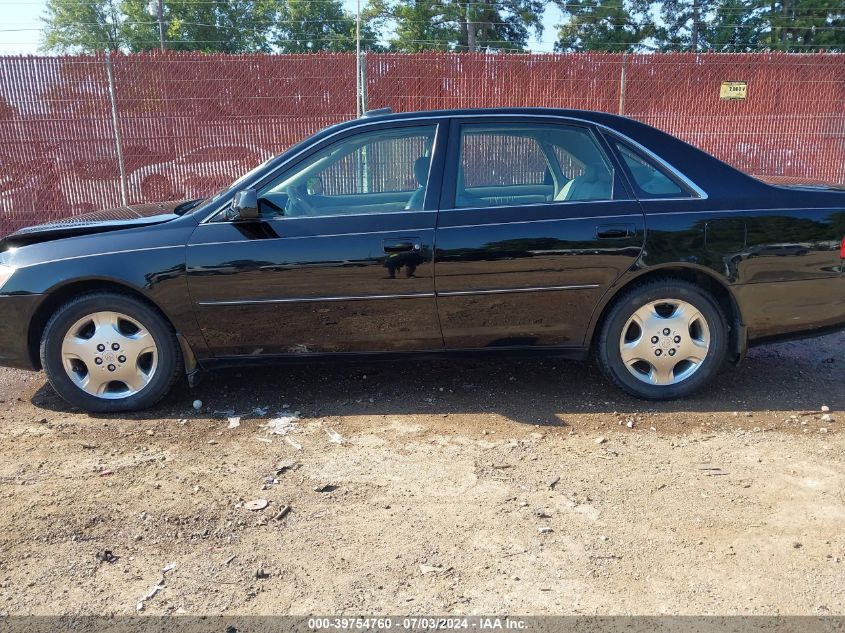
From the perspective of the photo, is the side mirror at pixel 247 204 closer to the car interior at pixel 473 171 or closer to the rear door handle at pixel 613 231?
the car interior at pixel 473 171

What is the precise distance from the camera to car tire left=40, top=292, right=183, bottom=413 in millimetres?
3795

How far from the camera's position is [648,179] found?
384cm

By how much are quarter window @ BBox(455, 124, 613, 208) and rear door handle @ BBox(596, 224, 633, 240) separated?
0.63 ft

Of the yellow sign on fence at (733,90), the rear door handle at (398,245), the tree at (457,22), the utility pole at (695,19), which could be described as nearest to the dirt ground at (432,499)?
the rear door handle at (398,245)

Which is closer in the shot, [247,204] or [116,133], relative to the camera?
[247,204]

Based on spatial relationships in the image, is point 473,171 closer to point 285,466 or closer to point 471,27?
point 285,466

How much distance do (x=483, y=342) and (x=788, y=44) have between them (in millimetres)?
31362

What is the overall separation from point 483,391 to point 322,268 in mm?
1292

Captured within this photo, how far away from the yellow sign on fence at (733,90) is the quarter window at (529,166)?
7.43 meters

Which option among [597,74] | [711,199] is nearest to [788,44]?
[597,74]

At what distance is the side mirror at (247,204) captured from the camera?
3.60m

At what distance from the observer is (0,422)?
393cm

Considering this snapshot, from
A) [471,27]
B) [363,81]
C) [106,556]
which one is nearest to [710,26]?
[471,27]

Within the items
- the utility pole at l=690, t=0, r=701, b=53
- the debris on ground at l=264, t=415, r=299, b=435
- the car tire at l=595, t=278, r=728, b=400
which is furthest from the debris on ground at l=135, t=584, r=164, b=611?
the utility pole at l=690, t=0, r=701, b=53
